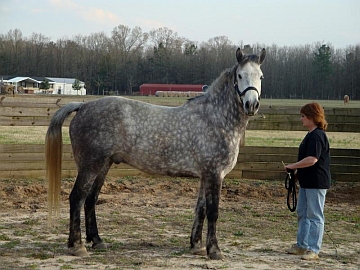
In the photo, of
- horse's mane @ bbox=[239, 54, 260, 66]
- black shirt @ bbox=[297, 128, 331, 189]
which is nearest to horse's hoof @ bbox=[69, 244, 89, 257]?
black shirt @ bbox=[297, 128, 331, 189]

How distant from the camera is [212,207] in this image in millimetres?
4898

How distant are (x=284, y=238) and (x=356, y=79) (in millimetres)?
66868

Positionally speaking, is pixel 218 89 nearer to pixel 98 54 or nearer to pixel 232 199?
pixel 232 199

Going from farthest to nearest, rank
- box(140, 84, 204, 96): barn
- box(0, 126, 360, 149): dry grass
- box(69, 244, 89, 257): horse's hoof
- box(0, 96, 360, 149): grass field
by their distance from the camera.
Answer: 1. box(140, 84, 204, 96): barn
2. box(0, 126, 360, 149): dry grass
3. box(0, 96, 360, 149): grass field
4. box(69, 244, 89, 257): horse's hoof

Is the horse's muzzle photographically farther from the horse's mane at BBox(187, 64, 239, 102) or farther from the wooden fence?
the wooden fence

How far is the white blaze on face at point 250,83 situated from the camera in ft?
15.1

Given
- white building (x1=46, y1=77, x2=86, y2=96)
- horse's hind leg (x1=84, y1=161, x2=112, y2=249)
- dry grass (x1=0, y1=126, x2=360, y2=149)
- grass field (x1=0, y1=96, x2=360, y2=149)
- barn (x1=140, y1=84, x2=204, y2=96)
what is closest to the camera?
horse's hind leg (x1=84, y1=161, x2=112, y2=249)

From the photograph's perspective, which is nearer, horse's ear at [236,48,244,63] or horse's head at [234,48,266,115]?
horse's head at [234,48,266,115]

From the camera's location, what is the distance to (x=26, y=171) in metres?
8.67

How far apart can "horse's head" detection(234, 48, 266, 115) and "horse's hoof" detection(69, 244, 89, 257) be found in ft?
6.88

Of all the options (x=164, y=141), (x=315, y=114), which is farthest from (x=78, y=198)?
(x=315, y=114)

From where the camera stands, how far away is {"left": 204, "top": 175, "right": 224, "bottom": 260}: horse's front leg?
4832 mm

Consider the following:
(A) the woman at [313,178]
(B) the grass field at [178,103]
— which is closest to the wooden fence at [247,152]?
(B) the grass field at [178,103]

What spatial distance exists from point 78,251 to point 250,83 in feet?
7.71
